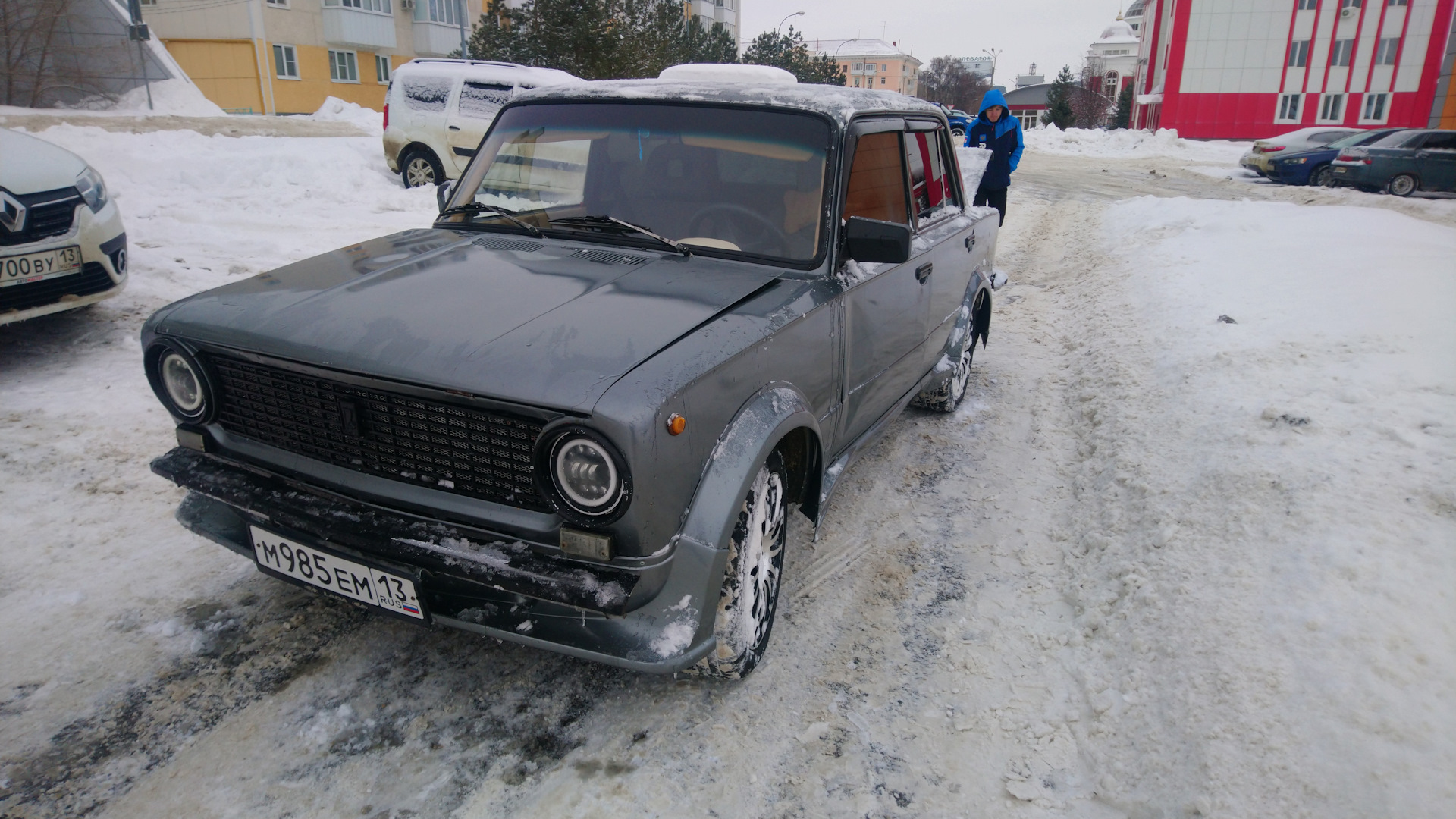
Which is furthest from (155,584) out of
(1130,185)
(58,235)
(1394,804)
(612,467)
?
(1130,185)

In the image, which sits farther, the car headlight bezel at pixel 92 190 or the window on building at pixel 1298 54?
the window on building at pixel 1298 54

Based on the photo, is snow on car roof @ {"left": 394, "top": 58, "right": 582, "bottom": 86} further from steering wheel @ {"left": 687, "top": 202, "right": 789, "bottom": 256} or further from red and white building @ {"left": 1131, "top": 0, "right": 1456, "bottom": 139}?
red and white building @ {"left": 1131, "top": 0, "right": 1456, "bottom": 139}

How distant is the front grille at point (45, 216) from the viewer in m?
4.56

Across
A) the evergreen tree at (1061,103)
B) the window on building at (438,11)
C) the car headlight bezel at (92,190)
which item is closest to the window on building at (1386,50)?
the evergreen tree at (1061,103)

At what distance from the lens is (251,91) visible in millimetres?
32875

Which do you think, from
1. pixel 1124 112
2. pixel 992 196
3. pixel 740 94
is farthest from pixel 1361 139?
pixel 1124 112

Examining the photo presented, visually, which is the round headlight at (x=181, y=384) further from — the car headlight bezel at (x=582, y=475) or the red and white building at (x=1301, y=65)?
the red and white building at (x=1301, y=65)

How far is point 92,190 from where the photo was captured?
5141 mm

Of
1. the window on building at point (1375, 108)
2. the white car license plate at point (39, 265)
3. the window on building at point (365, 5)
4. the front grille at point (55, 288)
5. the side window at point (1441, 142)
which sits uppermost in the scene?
the window on building at point (365, 5)

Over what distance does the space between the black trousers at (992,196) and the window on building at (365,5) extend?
3441cm

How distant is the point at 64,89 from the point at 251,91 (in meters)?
8.31

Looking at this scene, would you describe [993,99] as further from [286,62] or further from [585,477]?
[286,62]

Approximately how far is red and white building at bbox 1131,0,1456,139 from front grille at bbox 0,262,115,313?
48777 mm

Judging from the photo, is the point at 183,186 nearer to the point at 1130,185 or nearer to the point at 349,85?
the point at 1130,185
